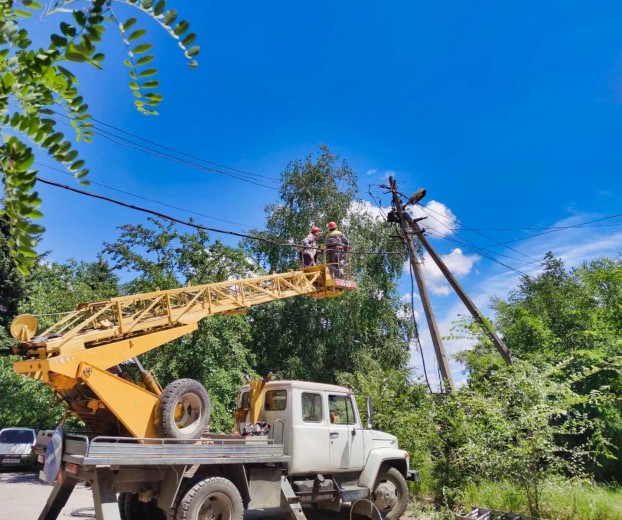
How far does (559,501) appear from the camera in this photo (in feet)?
27.7

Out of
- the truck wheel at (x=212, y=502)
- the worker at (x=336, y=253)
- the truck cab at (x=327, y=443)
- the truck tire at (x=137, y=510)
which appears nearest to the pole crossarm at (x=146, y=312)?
the worker at (x=336, y=253)

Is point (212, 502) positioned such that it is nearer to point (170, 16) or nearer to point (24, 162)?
point (24, 162)

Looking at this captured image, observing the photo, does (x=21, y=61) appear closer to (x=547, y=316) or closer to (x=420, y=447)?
(x=420, y=447)

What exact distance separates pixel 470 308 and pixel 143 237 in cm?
1174

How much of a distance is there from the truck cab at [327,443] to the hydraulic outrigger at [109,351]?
1.92 m

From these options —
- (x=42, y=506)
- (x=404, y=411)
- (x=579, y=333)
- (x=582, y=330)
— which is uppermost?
(x=582, y=330)

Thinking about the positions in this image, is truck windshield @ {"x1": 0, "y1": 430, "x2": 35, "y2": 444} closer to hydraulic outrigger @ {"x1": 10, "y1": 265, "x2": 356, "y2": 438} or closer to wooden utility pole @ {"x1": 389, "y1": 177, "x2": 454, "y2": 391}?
hydraulic outrigger @ {"x1": 10, "y1": 265, "x2": 356, "y2": 438}

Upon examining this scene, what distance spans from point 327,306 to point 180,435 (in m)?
16.1

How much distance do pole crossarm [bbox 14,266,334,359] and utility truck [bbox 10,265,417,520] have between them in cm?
2

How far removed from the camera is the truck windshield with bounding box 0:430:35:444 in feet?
60.7

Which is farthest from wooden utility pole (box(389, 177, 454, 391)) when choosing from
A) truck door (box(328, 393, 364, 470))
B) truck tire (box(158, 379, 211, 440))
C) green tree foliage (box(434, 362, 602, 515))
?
truck tire (box(158, 379, 211, 440))

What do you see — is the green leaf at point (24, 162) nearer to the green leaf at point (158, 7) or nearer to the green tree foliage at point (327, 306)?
the green leaf at point (158, 7)

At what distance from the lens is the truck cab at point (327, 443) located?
880 cm

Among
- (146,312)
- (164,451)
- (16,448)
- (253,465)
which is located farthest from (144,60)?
(16,448)
